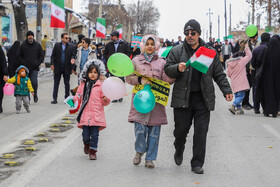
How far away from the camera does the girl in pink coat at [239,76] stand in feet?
43.1

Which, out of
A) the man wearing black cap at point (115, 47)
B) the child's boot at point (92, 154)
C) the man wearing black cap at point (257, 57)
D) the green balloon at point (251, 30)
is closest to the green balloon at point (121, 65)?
the child's boot at point (92, 154)

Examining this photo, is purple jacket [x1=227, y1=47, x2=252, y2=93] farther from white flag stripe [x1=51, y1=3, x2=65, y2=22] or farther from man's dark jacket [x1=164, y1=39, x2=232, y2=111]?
white flag stripe [x1=51, y1=3, x2=65, y2=22]

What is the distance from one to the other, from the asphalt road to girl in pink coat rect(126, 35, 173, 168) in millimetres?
285

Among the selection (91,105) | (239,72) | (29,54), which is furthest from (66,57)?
(91,105)

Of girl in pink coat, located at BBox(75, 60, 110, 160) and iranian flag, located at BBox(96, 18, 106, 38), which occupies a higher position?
iranian flag, located at BBox(96, 18, 106, 38)

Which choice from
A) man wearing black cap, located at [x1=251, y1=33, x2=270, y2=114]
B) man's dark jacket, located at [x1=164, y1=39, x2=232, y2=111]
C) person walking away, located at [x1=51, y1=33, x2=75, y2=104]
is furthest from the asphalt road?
person walking away, located at [x1=51, y1=33, x2=75, y2=104]

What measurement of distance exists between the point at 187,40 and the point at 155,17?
114 meters

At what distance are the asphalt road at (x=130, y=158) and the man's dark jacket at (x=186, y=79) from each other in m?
0.89

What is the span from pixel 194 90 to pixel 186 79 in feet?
0.58

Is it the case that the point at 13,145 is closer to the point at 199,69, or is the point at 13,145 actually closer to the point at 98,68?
the point at 98,68

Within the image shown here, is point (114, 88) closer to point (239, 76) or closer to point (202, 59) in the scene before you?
point (202, 59)

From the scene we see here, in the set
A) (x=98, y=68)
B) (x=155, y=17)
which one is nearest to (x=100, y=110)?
(x=98, y=68)

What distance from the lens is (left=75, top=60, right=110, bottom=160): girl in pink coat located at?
7.25 m

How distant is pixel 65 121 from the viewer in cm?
1117
